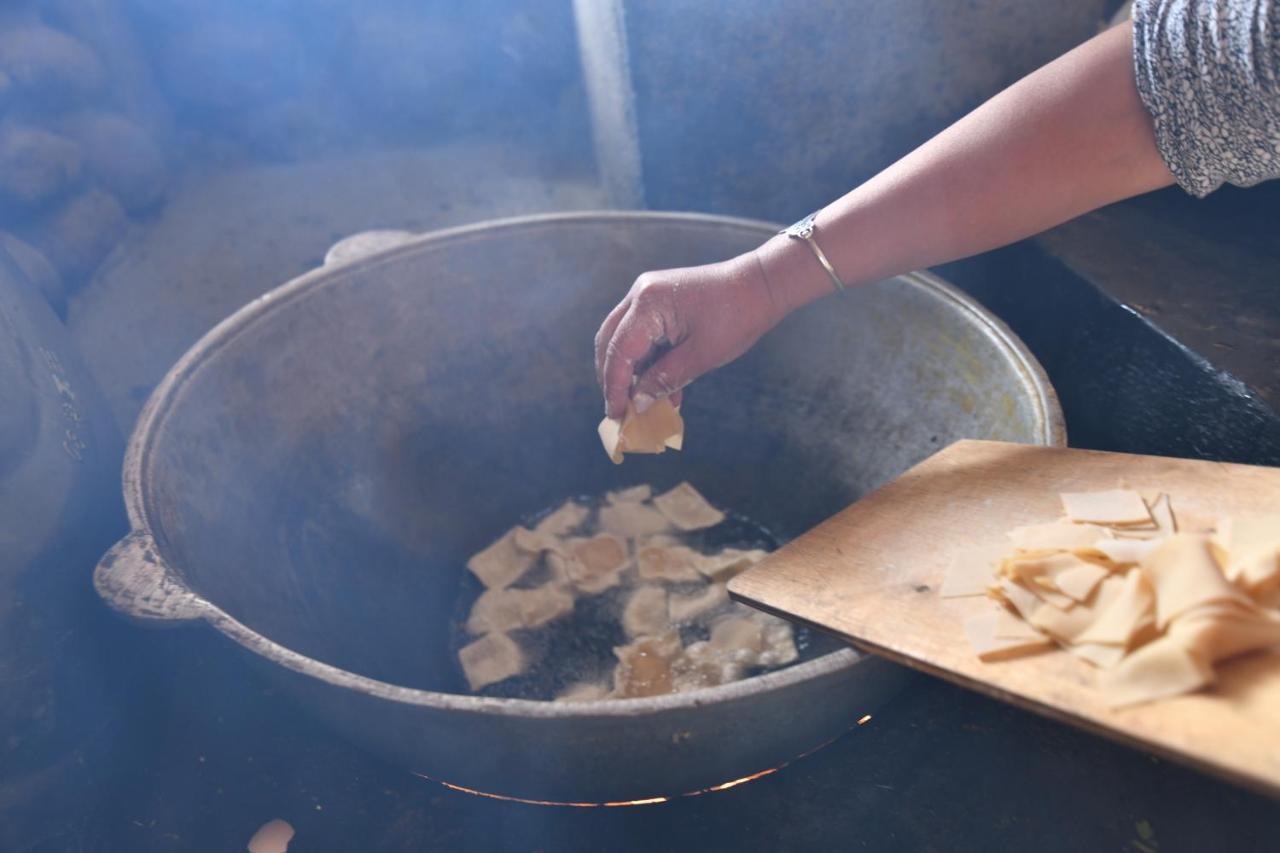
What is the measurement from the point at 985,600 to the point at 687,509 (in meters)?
1.18

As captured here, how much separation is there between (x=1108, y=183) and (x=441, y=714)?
4.16ft

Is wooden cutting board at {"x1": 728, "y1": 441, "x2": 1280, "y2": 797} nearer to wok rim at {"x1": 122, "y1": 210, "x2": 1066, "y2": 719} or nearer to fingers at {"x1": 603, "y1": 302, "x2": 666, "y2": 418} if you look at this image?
wok rim at {"x1": 122, "y1": 210, "x2": 1066, "y2": 719}

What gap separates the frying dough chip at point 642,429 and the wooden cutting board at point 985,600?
0.40 metres

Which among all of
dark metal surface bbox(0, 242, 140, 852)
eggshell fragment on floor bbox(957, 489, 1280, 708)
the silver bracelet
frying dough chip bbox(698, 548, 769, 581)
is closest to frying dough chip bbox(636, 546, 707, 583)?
frying dough chip bbox(698, 548, 769, 581)

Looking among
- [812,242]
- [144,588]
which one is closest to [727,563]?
[812,242]

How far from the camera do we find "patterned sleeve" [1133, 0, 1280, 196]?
1.08 m

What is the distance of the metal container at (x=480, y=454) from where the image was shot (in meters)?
1.11

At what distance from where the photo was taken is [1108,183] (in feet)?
4.25

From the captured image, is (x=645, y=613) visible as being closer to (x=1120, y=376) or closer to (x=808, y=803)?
(x=808, y=803)

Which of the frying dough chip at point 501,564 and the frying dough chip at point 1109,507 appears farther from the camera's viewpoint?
the frying dough chip at point 501,564

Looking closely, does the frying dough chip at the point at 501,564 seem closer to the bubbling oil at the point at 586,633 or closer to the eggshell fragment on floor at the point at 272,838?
the bubbling oil at the point at 586,633

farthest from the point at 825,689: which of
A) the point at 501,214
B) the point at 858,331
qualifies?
the point at 501,214

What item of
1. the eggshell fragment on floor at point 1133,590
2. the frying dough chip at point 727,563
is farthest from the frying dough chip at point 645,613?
the eggshell fragment on floor at point 1133,590

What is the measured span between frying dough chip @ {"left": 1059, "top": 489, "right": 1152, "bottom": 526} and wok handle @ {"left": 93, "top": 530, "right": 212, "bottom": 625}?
1229 millimetres
